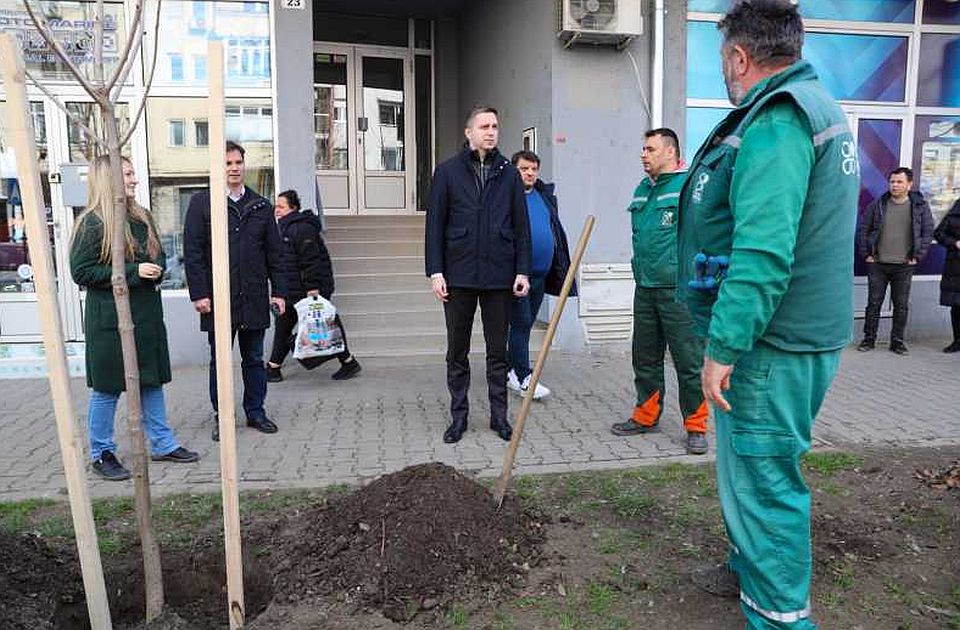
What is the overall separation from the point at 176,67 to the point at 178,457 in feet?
14.6

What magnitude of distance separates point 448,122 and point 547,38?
3.96 meters

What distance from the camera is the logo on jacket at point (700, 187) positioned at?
2.69 m

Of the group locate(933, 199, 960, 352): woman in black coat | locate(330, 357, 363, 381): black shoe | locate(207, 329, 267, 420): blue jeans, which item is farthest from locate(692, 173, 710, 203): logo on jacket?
locate(933, 199, 960, 352): woman in black coat

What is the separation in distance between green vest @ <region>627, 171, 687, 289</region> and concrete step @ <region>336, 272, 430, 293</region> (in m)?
4.22

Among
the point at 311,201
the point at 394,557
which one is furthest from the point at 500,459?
the point at 311,201

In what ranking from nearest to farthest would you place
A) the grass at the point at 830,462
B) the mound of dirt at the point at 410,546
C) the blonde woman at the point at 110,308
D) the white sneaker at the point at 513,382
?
1. the mound of dirt at the point at 410,546
2. the blonde woman at the point at 110,308
3. the grass at the point at 830,462
4. the white sneaker at the point at 513,382

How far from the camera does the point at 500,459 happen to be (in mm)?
4859

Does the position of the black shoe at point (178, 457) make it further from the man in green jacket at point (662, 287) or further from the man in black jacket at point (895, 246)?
the man in black jacket at point (895, 246)

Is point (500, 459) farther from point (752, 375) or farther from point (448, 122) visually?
point (448, 122)

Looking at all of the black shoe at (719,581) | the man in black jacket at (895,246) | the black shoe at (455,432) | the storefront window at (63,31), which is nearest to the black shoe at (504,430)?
the black shoe at (455,432)

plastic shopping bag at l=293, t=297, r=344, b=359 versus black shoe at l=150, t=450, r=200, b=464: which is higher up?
plastic shopping bag at l=293, t=297, r=344, b=359

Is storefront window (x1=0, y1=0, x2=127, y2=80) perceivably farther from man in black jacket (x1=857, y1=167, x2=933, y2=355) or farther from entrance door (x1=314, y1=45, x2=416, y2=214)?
man in black jacket (x1=857, y1=167, x2=933, y2=355)

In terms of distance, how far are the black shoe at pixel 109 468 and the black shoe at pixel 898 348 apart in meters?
7.73

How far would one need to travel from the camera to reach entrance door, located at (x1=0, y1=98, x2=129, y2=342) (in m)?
7.39
